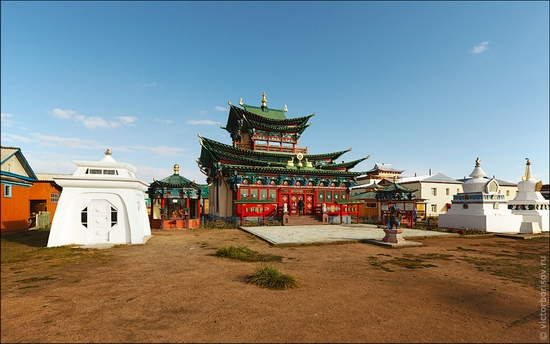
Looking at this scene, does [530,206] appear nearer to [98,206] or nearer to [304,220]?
[304,220]

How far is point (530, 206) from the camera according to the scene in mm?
22016

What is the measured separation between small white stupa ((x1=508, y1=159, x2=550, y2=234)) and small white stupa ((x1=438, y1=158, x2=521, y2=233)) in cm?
110

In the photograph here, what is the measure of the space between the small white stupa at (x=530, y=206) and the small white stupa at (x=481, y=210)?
110 cm

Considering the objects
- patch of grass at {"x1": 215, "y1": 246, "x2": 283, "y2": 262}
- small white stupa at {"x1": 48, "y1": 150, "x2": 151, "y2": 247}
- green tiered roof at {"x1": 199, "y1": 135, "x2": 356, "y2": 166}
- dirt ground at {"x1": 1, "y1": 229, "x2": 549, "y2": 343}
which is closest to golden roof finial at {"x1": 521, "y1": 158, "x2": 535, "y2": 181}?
green tiered roof at {"x1": 199, "y1": 135, "x2": 356, "y2": 166}

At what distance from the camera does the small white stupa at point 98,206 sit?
34.1 feet

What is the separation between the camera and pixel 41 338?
12.1 ft

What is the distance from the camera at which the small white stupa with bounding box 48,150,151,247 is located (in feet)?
34.1

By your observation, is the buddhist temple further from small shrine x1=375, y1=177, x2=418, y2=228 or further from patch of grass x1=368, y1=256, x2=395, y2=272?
patch of grass x1=368, y1=256, x2=395, y2=272

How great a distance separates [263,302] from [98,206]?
9.41m

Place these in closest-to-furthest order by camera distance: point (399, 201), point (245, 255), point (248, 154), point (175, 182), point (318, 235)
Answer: point (245, 255) → point (318, 235) → point (175, 182) → point (399, 201) → point (248, 154)

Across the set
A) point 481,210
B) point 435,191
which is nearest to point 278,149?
point 481,210

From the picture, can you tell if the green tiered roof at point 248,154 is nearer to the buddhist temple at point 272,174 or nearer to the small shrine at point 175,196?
the buddhist temple at point 272,174

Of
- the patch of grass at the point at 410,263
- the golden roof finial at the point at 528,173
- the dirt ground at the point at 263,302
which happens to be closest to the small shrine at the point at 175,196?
the dirt ground at the point at 263,302

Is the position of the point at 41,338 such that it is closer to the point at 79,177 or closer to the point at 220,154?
the point at 79,177
